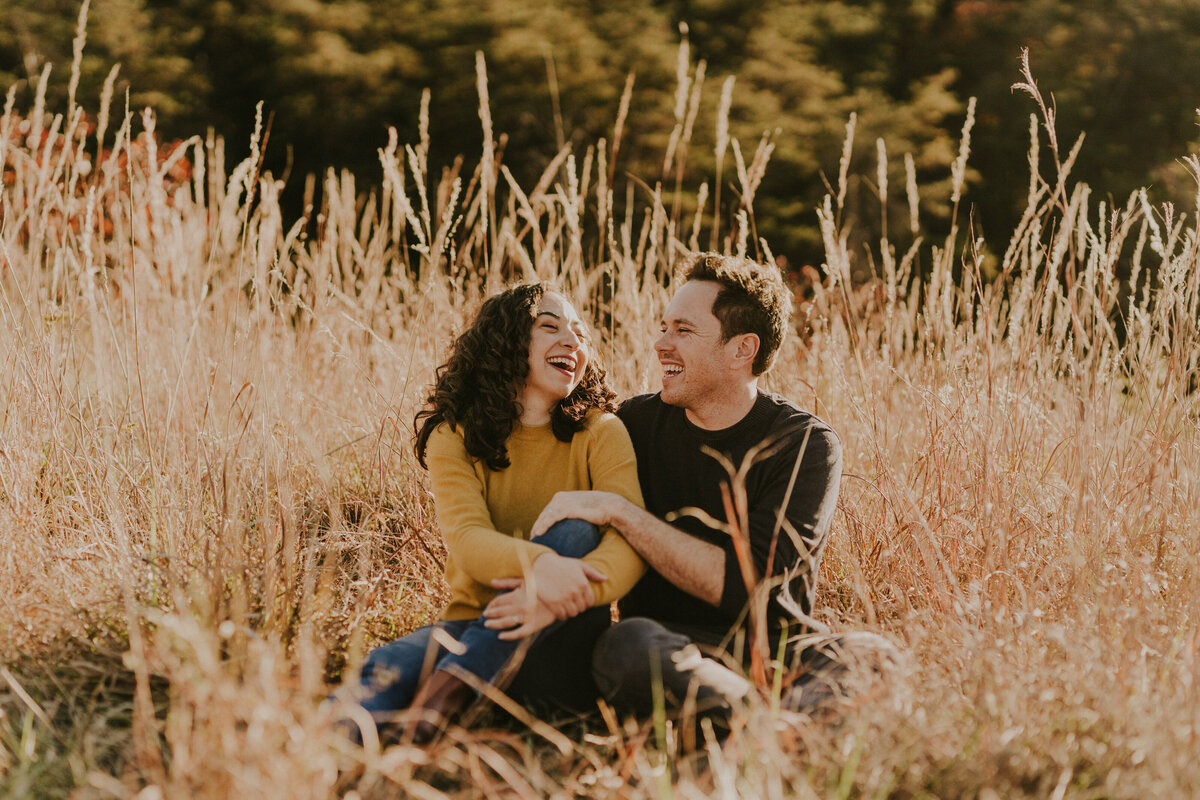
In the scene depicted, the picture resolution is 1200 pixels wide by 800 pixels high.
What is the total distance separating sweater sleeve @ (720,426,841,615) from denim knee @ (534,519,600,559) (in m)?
0.28

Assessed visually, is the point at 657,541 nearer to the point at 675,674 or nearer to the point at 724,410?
the point at 675,674

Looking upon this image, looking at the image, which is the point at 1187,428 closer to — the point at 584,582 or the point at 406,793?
the point at 584,582

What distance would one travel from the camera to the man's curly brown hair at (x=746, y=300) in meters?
2.29

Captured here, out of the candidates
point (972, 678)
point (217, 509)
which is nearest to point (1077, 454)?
point (972, 678)

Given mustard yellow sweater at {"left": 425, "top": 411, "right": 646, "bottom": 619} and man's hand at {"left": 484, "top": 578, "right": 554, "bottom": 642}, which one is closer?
man's hand at {"left": 484, "top": 578, "right": 554, "bottom": 642}

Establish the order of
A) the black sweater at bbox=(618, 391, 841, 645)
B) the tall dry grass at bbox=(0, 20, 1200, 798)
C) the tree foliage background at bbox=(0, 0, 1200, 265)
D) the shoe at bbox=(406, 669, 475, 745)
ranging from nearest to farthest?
the tall dry grass at bbox=(0, 20, 1200, 798)
the shoe at bbox=(406, 669, 475, 745)
the black sweater at bbox=(618, 391, 841, 645)
the tree foliage background at bbox=(0, 0, 1200, 265)

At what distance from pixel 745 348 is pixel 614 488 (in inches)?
18.2

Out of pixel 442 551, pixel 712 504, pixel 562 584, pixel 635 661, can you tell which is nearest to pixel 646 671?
pixel 635 661

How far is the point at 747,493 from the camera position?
7.07ft

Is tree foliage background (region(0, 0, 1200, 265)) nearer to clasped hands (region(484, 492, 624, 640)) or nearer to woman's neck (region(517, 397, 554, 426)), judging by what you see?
woman's neck (region(517, 397, 554, 426))

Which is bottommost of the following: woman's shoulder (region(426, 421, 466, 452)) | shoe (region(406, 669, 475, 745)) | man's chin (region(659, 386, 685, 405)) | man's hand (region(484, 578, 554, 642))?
shoe (region(406, 669, 475, 745))

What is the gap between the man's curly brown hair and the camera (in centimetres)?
229

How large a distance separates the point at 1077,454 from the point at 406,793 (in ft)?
5.83

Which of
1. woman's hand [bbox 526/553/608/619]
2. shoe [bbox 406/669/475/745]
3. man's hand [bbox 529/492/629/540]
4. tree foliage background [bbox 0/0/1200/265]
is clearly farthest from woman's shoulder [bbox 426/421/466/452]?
tree foliage background [bbox 0/0/1200/265]
